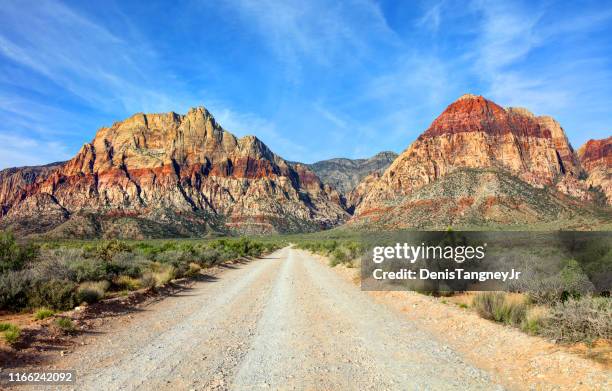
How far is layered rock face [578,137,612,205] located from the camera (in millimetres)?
99887

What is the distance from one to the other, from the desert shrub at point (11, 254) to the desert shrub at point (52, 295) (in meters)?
1.97

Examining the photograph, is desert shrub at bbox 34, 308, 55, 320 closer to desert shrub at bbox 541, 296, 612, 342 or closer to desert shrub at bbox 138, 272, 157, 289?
desert shrub at bbox 138, 272, 157, 289

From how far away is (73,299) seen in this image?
11.8 m

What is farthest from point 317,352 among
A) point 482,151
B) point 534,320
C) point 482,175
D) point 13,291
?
point 482,151

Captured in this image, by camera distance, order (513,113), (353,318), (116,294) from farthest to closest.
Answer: (513,113), (116,294), (353,318)

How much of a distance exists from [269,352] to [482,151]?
370ft

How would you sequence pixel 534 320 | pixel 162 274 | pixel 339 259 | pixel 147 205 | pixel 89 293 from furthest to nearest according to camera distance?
pixel 147 205
pixel 339 259
pixel 162 274
pixel 89 293
pixel 534 320

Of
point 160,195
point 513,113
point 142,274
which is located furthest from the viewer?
point 160,195

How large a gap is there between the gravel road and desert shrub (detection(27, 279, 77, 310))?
83.7 inches

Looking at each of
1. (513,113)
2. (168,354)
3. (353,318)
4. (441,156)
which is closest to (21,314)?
(168,354)

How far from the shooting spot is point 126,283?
16.5m

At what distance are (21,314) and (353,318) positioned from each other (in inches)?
352

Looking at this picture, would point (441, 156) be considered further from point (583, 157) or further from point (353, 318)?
point (353, 318)

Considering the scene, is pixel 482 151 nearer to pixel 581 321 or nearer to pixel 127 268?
pixel 127 268
